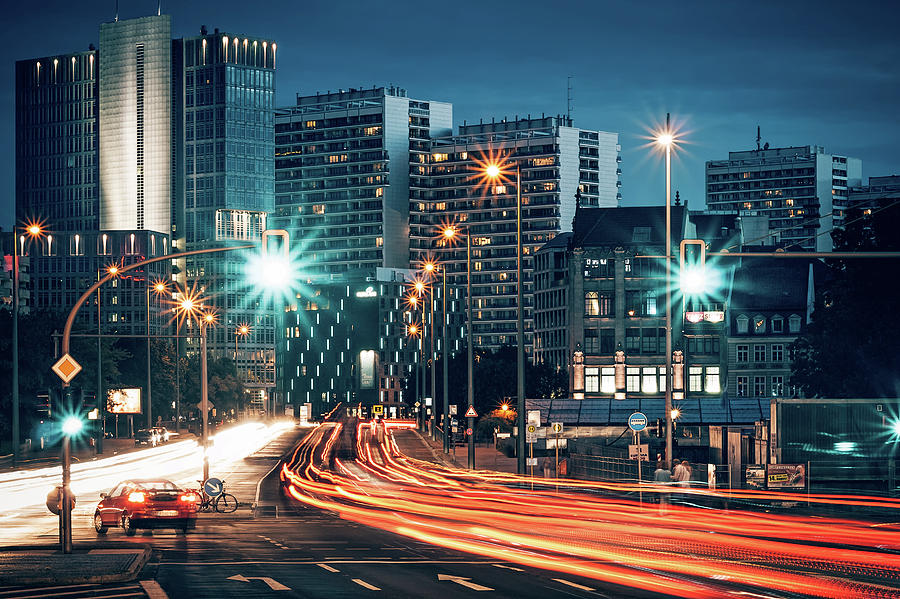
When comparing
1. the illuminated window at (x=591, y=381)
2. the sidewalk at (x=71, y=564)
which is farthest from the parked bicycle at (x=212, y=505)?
the illuminated window at (x=591, y=381)

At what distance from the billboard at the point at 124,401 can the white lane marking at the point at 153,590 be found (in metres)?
91.6

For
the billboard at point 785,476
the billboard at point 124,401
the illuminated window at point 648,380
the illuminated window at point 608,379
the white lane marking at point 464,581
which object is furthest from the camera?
the illuminated window at point 648,380

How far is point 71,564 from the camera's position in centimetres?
2583

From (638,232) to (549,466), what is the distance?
80.6 meters

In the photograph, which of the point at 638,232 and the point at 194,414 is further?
the point at 194,414

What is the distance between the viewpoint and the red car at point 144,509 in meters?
37.6

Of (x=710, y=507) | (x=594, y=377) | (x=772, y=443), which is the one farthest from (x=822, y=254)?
(x=594, y=377)

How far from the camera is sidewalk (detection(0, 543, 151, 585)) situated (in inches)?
933

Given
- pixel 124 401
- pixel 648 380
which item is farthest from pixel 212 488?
pixel 648 380

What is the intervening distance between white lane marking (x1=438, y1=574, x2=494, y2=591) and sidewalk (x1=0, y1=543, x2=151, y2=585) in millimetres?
5606

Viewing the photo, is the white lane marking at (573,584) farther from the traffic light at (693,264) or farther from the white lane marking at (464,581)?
the traffic light at (693,264)

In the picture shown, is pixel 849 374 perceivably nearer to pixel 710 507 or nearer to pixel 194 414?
pixel 710 507

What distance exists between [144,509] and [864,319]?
5094 cm

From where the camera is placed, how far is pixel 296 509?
4828cm
